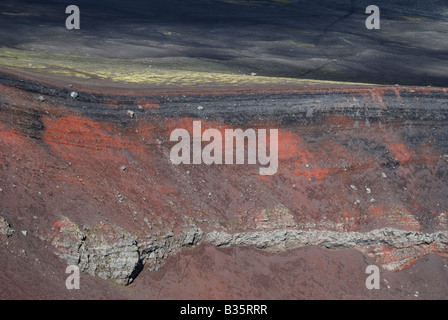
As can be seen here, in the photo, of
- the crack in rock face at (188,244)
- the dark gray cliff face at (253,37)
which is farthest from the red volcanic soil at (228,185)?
the dark gray cliff face at (253,37)

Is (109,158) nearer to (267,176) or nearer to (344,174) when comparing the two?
(267,176)

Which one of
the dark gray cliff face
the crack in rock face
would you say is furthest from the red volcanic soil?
the dark gray cliff face

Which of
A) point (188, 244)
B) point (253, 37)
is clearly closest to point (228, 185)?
point (188, 244)

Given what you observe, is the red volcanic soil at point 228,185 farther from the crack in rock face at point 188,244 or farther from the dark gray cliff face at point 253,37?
the dark gray cliff face at point 253,37

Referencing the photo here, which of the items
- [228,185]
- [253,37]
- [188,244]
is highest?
[253,37]

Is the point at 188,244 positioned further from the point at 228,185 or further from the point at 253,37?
the point at 253,37

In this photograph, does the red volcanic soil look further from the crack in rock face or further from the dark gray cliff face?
the dark gray cliff face

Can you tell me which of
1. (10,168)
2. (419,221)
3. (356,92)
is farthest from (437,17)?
(10,168)

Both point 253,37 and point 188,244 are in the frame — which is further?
point 253,37
